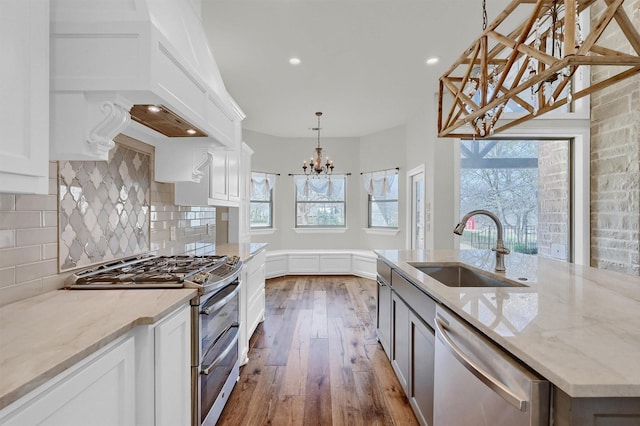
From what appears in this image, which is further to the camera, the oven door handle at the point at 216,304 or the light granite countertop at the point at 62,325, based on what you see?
the oven door handle at the point at 216,304

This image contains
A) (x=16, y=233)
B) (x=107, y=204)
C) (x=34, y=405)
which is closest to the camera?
(x=34, y=405)

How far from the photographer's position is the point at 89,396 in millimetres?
938

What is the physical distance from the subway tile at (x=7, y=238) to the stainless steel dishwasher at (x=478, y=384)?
1822 millimetres

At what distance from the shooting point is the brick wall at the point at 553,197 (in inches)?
150

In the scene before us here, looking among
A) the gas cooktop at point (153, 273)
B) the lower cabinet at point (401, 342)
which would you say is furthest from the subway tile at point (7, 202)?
the lower cabinet at point (401, 342)

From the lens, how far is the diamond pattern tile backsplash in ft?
5.28

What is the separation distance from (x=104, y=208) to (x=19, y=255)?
605 millimetres

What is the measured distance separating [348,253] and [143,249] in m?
4.41

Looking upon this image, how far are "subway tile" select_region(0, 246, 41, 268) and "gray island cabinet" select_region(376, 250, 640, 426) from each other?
1.80m

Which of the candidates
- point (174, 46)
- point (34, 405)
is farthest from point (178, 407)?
point (174, 46)

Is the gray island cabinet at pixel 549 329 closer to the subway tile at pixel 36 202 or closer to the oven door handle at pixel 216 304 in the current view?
the oven door handle at pixel 216 304

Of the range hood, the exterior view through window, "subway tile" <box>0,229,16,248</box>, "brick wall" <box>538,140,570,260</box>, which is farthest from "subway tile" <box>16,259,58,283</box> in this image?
"brick wall" <box>538,140,570,260</box>

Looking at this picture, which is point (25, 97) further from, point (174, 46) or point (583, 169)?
point (583, 169)

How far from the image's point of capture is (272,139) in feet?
20.7
